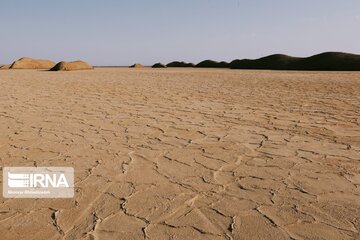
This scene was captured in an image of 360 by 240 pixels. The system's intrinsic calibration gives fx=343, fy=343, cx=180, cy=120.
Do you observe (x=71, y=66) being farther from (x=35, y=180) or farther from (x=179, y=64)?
(x=35, y=180)

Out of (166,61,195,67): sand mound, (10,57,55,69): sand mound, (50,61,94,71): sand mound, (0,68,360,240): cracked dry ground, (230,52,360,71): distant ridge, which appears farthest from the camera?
(166,61,195,67): sand mound

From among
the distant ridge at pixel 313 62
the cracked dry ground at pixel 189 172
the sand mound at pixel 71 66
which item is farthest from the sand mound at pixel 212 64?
the cracked dry ground at pixel 189 172

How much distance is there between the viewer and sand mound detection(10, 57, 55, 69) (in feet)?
63.3

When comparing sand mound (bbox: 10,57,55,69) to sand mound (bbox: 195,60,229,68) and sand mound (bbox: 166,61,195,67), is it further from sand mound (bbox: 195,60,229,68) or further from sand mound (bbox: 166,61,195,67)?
sand mound (bbox: 195,60,229,68)

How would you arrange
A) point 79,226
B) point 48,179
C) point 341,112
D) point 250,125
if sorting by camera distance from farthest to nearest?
point 341,112 → point 250,125 → point 48,179 → point 79,226

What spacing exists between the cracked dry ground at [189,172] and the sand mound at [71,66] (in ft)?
39.9

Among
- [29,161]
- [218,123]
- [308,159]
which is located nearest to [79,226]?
[29,161]

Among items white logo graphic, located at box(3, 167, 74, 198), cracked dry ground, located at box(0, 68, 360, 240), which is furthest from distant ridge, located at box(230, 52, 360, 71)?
white logo graphic, located at box(3, 167, 74, 198)

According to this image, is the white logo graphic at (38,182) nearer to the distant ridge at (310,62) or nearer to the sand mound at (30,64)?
the distant ridge at (310,62)

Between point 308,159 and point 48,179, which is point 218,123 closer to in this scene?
point 308,159

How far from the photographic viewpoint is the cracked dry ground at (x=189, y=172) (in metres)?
1.52

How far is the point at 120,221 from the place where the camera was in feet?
5.12

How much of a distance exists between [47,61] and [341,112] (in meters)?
19.2

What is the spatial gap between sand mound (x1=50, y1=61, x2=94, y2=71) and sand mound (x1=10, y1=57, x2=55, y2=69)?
3.95 m
